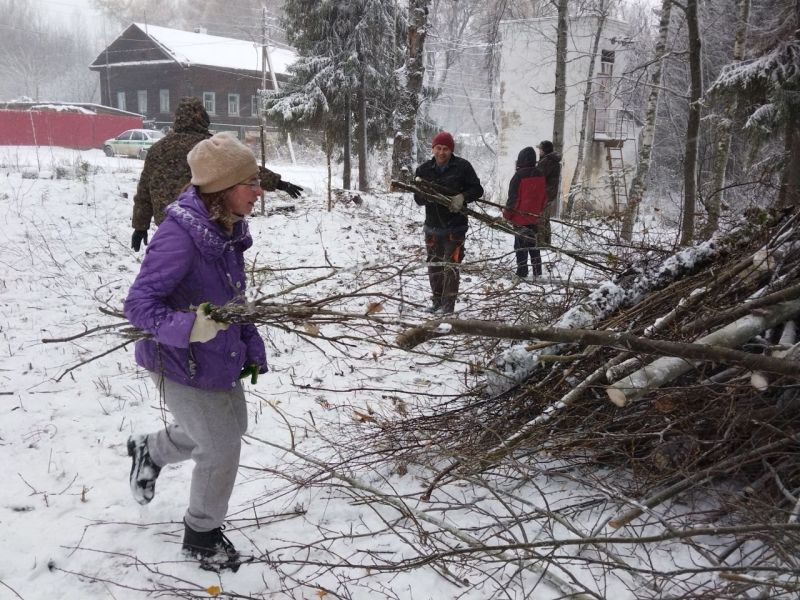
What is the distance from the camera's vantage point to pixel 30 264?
7512mm

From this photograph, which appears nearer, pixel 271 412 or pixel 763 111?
pixel 271 412

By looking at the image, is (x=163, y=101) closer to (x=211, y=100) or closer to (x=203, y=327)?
(x=211, y=100)

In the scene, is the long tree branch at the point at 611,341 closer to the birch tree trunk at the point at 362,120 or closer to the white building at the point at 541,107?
the birch tree trunk at the point at 362,120

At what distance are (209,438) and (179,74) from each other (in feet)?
141

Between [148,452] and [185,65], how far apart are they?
136 ft

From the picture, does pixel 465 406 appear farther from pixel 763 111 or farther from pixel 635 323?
pixel 763 111

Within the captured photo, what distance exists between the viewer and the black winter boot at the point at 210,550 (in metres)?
2.57

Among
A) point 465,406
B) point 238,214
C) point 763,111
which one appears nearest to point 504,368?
point 465,406

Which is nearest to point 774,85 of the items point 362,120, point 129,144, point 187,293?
point 187,293

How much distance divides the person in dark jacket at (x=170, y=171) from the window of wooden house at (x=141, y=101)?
139 ft

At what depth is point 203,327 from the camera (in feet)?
7.16

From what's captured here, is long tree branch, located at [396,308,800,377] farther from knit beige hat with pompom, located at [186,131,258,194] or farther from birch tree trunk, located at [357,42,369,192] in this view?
birch tree trunk, located at [357,42,369,192]

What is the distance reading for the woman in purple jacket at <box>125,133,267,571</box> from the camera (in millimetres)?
2271

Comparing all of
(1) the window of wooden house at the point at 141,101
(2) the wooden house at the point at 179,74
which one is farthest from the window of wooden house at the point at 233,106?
(1) the window of wooden house at the point at 141,101
